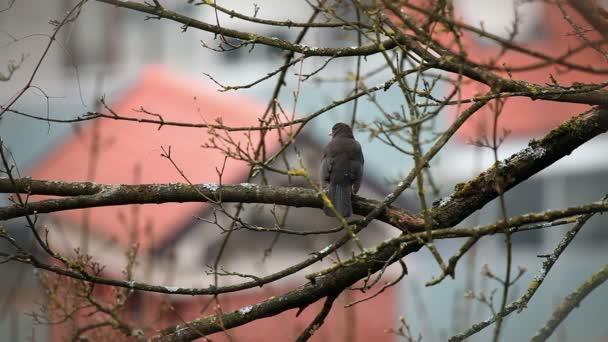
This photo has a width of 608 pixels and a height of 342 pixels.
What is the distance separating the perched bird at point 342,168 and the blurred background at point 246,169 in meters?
2.99

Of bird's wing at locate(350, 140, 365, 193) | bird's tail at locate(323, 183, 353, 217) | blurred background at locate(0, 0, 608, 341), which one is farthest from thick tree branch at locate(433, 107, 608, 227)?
blurred background at locate(0, 0, 608, 341)

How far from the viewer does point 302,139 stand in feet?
48.8

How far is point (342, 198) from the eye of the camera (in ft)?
20.0

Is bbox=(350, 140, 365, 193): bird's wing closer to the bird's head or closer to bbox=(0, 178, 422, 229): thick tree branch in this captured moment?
the bird's head

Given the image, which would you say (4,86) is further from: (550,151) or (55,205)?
(550,151)

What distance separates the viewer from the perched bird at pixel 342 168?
20.2 ft

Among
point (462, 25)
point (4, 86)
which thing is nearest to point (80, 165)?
point (4, 86)

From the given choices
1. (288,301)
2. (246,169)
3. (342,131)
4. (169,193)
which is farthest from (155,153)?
(288,301)

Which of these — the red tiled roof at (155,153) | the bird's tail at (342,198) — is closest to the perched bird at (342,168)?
the bird's tail at (342,198)

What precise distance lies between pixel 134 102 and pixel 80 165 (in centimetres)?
310

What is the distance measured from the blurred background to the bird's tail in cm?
410

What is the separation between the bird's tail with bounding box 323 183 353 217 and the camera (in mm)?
5848

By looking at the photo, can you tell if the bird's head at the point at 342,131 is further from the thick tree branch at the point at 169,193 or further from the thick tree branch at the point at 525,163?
the thick tree branch at the point at 169,193

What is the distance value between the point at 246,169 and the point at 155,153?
177 centimetres
